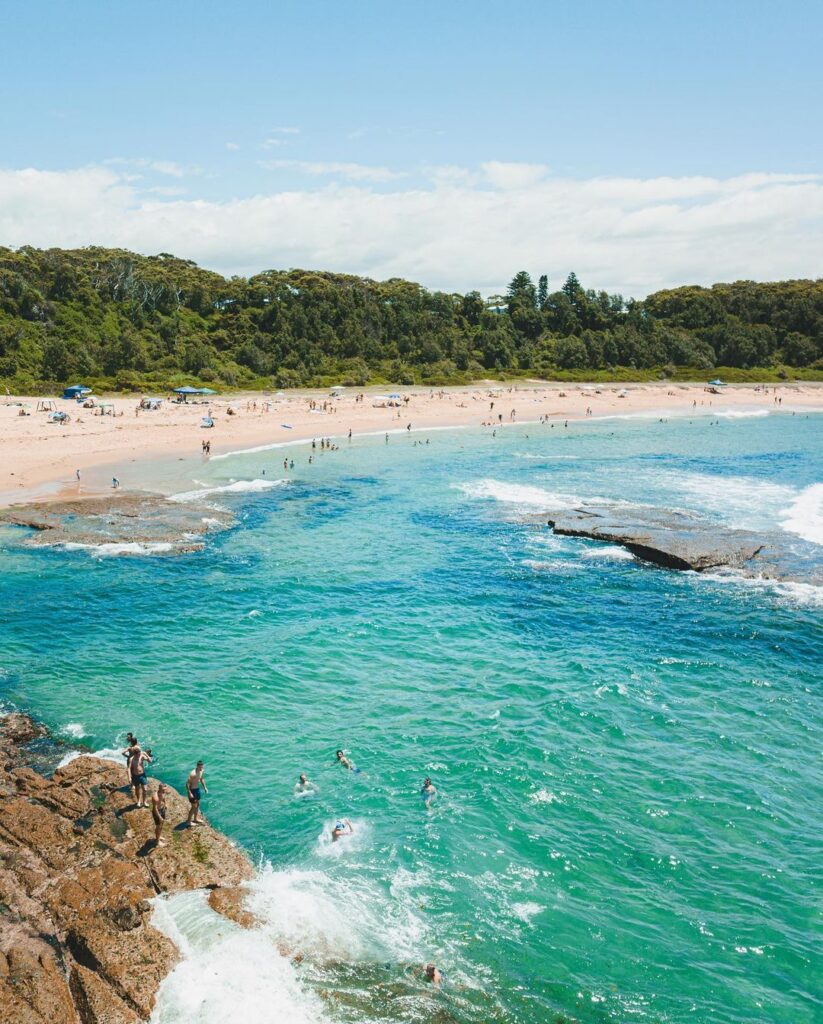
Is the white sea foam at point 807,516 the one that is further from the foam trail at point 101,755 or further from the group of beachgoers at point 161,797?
the foam trail at point 101,755

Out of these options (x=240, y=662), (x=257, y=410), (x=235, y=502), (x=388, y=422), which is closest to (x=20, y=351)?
(x=257, y=410)

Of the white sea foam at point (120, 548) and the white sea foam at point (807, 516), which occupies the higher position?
the white sea foam at point (807, 516)

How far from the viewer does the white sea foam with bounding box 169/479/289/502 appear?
50.2 metres

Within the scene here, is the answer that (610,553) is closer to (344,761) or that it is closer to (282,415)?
(344,761)

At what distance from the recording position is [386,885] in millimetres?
16828

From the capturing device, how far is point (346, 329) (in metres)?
120

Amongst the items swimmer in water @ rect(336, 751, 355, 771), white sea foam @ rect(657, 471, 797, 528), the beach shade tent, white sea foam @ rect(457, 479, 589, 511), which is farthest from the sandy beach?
swimmer in water @ rect(336, 751, 355, 771)

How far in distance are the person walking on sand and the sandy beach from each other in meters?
34.8

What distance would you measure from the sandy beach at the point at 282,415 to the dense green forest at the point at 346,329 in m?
8.36

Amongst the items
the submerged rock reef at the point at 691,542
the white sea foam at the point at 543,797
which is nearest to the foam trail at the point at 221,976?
the white sea foam at the point at 543,797

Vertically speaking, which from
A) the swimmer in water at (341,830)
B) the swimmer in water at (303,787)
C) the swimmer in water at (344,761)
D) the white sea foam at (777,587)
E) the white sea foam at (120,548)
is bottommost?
the swimmer in water at (341,830)

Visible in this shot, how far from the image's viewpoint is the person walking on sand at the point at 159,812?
1714 centimetres

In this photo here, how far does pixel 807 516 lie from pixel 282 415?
56997 mm

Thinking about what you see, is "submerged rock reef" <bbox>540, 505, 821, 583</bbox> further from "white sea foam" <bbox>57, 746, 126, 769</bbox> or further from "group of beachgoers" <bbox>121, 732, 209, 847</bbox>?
"white sea foam" <bbox>57, 746, 126, 769</bbox>
